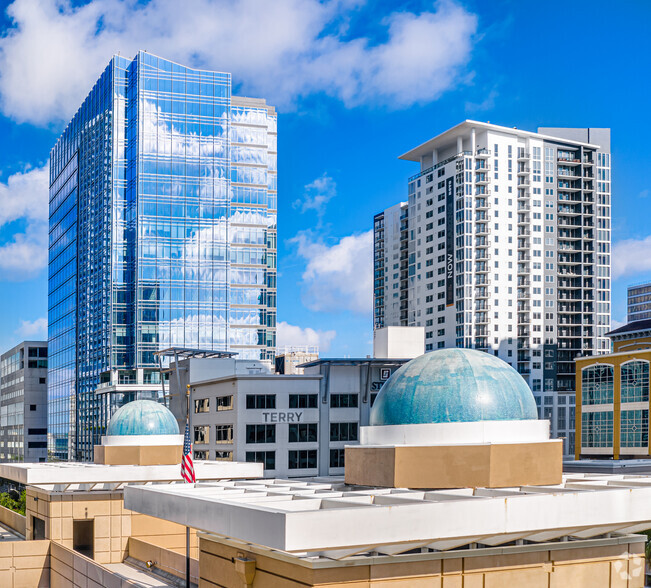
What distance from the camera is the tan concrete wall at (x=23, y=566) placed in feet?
125

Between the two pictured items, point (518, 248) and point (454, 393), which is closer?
point (454, 393)

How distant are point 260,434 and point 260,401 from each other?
2750 mm

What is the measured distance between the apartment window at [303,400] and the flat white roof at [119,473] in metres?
30.5

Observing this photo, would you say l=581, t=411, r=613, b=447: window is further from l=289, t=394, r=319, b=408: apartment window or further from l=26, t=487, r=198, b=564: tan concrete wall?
l=26, t=487, r=198, b=564: tan concrete wall

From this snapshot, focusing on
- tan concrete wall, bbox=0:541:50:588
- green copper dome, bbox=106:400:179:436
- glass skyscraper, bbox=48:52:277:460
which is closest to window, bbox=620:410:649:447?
glass skyscraper, bbox=48:52:277:460

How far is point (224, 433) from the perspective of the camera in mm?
72750

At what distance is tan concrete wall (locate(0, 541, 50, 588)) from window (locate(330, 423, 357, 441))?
1453 inches

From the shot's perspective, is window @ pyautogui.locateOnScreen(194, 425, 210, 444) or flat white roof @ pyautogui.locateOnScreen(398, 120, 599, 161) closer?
window @ pyautogui.locateOnScreen(194, 425, 210, 444)

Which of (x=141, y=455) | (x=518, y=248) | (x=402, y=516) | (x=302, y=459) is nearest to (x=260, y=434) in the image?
(x=302, y=459)

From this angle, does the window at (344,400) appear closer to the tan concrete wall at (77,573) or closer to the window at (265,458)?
the window at (265,458)

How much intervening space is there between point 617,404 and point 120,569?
66708mm

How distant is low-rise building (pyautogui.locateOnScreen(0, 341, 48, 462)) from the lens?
153750 mm

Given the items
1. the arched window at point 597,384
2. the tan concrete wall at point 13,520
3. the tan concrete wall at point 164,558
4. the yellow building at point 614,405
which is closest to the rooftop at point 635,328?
the yellow building at point 614,405

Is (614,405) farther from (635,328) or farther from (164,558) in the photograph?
(164,558)
